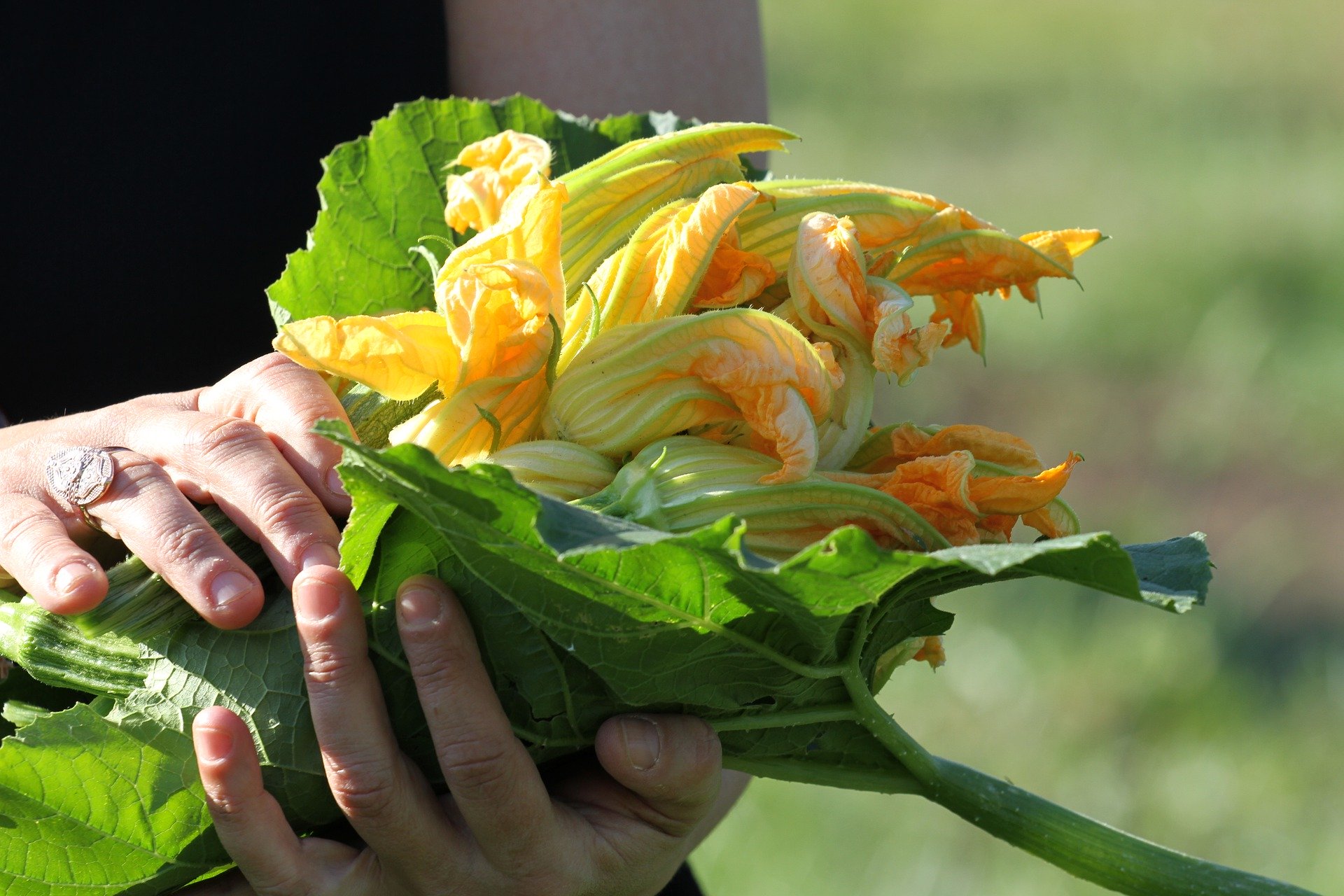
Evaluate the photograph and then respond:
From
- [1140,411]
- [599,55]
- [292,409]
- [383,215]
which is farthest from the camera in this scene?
[1140,411]

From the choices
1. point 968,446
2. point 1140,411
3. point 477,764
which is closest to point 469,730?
point 477,764

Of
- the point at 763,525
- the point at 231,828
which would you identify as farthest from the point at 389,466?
the point at 231,828

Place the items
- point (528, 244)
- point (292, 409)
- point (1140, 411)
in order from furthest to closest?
point (1140, 411), point (292, 409), point (528, 244)

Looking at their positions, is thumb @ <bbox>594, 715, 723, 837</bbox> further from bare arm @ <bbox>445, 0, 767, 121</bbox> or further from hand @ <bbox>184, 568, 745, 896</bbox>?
bare arm @ <bbox>445, 0, 767, 121</bbox>

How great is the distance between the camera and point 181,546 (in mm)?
1296

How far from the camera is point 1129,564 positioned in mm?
1131

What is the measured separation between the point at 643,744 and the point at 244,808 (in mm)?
386

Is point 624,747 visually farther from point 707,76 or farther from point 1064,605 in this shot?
point 1064,605

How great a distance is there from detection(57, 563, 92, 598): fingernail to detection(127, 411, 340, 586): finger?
0.13 meters

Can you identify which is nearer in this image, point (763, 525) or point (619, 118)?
point (763, 525)

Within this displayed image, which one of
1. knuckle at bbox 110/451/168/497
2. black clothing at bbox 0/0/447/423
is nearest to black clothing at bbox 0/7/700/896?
black clothing at bbox 0/0/447/423

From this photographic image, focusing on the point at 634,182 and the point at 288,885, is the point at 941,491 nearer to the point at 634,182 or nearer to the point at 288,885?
the point at 634,182

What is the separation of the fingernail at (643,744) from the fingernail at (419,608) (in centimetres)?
24

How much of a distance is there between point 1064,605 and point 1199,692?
54cm
